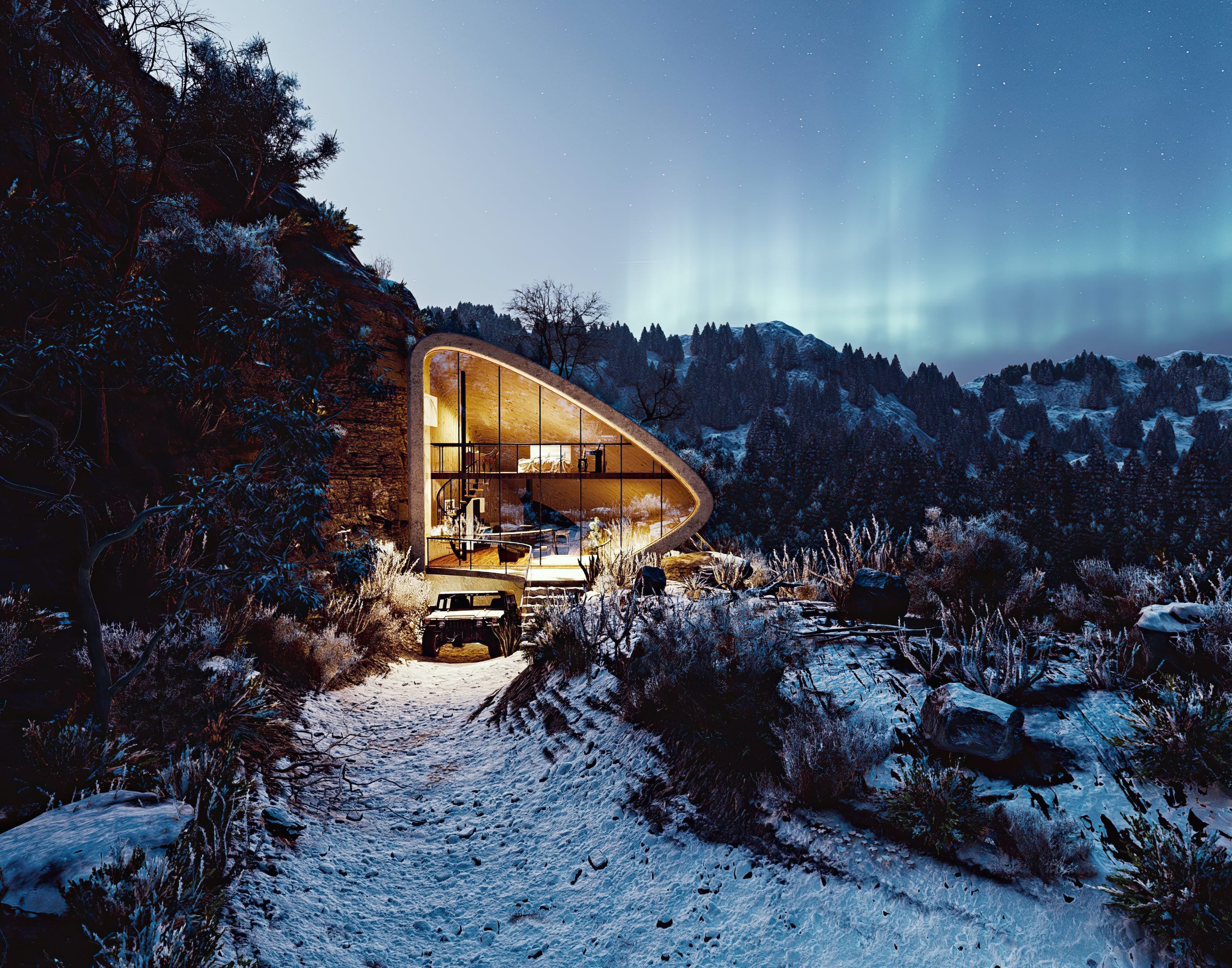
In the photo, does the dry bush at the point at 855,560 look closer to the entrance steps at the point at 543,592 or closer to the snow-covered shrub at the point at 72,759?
the entrance steps at the point at 543,592

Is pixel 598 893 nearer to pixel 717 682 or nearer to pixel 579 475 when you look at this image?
pixel 717 682

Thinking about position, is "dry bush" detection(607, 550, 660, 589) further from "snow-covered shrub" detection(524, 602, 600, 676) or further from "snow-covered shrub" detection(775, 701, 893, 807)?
"snow-covered shrub" detection(775, 701, 893, 807)

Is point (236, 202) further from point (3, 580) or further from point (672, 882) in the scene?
point (672, 882)

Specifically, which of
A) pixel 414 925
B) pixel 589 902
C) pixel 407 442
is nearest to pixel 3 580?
pixel 414 925

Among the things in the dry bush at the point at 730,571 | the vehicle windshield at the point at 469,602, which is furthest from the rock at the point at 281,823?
the dry bush at the point at 730,571

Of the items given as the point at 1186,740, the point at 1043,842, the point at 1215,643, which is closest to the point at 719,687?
the point at 1043,842

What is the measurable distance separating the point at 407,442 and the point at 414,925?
11.6m

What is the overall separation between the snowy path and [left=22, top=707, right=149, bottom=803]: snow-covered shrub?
124 centimetres

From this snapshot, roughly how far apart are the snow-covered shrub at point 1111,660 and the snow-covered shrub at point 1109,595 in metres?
0.54

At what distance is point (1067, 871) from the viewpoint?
2.86 meters

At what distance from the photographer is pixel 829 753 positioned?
373 cm

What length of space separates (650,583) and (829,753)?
472cm

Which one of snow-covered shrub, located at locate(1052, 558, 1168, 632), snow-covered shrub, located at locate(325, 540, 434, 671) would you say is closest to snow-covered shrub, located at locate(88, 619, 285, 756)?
snow-covered shrub, located at locate(325, 540, 434, 671)

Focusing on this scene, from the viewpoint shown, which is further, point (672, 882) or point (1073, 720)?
point (1073, 720)
